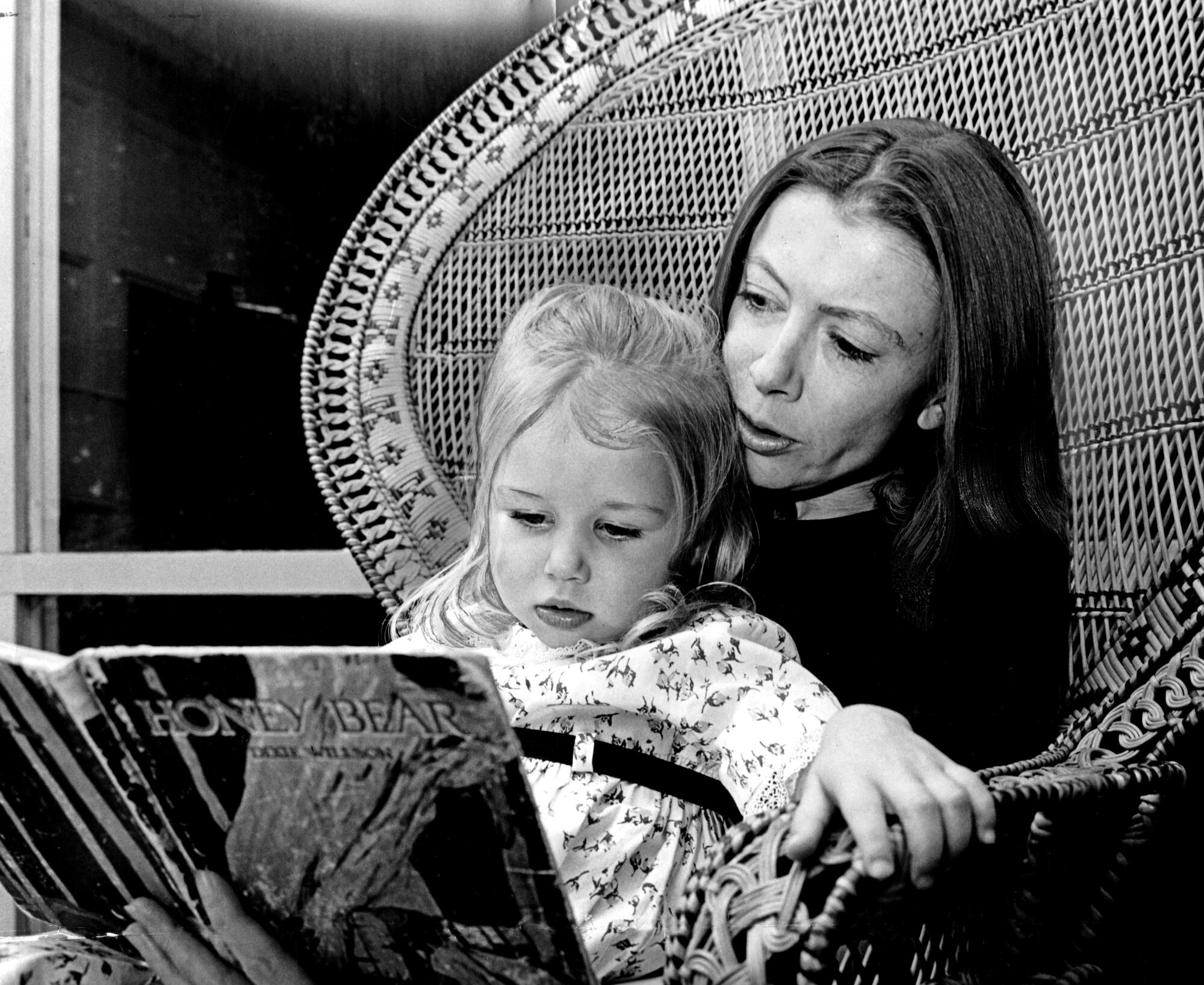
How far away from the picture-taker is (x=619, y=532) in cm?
93

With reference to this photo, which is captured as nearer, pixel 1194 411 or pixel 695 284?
pixel 1194 411

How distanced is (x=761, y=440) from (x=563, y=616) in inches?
8.7

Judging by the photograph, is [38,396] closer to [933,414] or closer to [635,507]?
[635,507]

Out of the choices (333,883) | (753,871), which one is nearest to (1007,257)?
(753,871)

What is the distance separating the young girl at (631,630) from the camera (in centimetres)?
88

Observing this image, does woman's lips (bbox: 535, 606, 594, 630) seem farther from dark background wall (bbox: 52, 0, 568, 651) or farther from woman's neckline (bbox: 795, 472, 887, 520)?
dark background wall (bbox: 52, 0, 568, 651)

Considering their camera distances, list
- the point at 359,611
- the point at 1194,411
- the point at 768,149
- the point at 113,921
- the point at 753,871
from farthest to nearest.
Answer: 1. the point at 359,611
2. the point at 768,149
3. the point at 1194,411
4. the point at 113,921
5. the point at 753,871

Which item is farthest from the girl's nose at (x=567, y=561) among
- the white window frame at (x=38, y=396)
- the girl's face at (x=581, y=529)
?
the white window frame at (x=38, y=396)

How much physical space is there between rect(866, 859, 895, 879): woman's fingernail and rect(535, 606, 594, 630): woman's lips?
386 millimetres

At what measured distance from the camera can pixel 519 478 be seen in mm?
935

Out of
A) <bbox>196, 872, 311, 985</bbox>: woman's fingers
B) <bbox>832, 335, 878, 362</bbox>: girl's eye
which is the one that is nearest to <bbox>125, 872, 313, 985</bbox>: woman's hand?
<bbox>196, 872, 311, 985</bbox>: woman's fingers

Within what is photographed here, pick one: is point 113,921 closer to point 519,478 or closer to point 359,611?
point 519,478

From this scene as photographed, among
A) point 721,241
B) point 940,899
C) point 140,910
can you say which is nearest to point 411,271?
point 721,241

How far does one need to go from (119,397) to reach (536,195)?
885 millimetres
